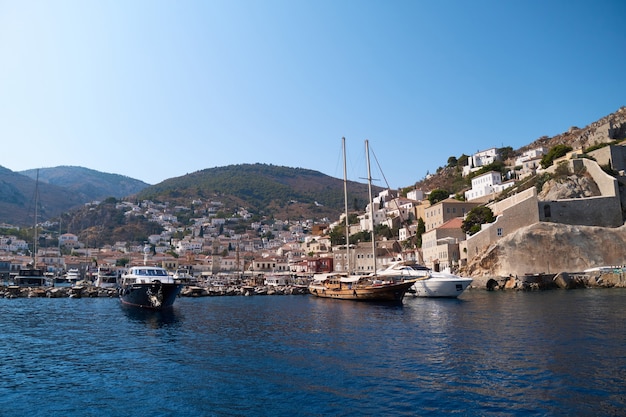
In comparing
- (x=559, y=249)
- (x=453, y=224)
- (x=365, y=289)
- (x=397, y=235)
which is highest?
(x=397, y=235)

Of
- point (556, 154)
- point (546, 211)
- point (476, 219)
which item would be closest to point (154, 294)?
point (546, 211)

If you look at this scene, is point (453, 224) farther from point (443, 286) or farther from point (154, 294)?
point (154, 294)

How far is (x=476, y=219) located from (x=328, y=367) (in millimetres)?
46261

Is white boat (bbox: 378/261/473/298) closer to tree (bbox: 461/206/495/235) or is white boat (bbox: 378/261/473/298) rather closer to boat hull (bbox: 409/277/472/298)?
boat hull (bbox: 409/277/472/298)

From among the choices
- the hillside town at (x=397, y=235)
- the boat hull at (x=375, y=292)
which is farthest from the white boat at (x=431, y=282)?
the boat hull at (x=375, y=292)

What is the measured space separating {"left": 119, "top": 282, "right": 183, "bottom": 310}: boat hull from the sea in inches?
232

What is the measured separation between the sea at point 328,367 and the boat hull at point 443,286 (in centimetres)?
1115

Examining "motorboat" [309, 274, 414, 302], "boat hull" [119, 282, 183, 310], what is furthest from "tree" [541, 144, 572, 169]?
"boat hull" [119, 282, 183, 310]

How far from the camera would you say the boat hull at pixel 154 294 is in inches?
1188

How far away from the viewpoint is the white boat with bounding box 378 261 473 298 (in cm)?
3534

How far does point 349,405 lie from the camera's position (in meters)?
9.82

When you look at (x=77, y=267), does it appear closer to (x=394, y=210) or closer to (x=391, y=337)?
(x=394, y=210)

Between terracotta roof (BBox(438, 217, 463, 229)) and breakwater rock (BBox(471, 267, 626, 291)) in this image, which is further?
terracotta roof (BBox(438, 217, 463, 229))

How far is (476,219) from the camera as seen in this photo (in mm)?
55188
